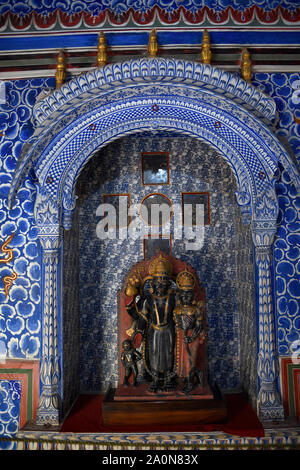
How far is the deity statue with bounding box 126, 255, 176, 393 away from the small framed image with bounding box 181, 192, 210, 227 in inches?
32.9

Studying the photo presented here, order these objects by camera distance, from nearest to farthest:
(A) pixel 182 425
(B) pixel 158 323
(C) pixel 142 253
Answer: (A) pixel 182 425 → (B) pixel 158 323 → (C) pixel 142 253

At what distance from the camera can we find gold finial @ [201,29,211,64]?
3.96m

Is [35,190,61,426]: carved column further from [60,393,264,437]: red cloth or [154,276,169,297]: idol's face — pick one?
[154,276,169,297]: idol's face

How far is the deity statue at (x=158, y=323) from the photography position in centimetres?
405

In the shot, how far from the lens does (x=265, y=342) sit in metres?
3.89

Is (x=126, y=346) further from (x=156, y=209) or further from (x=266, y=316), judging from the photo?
(x=156, y=209)

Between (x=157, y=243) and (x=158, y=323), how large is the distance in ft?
3.44

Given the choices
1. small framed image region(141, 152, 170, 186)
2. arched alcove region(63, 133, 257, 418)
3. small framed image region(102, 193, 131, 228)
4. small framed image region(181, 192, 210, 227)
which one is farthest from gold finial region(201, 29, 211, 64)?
small framed image region(102, 193, 131, 228)

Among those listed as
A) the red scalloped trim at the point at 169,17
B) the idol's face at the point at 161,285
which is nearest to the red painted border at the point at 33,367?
the idol's face at the point at 161,285

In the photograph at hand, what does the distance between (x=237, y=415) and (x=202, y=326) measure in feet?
2.80

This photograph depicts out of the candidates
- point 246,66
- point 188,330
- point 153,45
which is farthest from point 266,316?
point 153,45

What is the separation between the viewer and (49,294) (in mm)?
3936

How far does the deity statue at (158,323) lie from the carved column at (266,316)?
0.78m

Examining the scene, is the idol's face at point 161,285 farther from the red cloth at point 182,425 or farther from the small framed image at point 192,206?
the red cloth at point 182,425
